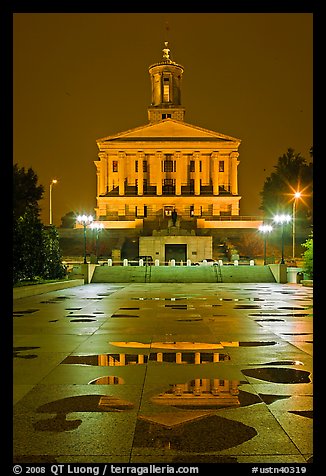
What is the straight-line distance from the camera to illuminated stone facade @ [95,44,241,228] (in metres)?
108

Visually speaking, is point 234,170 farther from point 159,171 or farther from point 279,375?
point 279,375

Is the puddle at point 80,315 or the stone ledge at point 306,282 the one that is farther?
the stone ledge at point 306,282

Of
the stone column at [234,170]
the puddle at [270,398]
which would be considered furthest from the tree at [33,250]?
the stone column at [234,170]

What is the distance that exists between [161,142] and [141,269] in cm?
5871

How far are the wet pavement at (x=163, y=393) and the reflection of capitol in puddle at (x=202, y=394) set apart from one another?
14 mm

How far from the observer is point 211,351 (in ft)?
39.5

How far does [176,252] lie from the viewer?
81.4 m

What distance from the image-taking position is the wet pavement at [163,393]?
586 cm

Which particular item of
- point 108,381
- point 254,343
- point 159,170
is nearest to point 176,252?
point 159,170

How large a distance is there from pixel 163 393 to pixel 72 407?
1.38 m

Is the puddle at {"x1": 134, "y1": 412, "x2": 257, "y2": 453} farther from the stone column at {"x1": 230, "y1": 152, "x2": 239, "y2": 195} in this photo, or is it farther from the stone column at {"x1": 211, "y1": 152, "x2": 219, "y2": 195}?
the stone column at {"x1": 230, "y1": 152, "x2": 239, "y2": 195}

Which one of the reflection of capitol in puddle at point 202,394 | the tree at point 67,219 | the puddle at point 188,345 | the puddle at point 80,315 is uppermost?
the tree at point 67,219

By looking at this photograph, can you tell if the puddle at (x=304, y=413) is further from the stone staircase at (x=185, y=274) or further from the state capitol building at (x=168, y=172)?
the state capitol building at (x=168, y=172)

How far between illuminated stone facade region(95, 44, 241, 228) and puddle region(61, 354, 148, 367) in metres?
93.4
